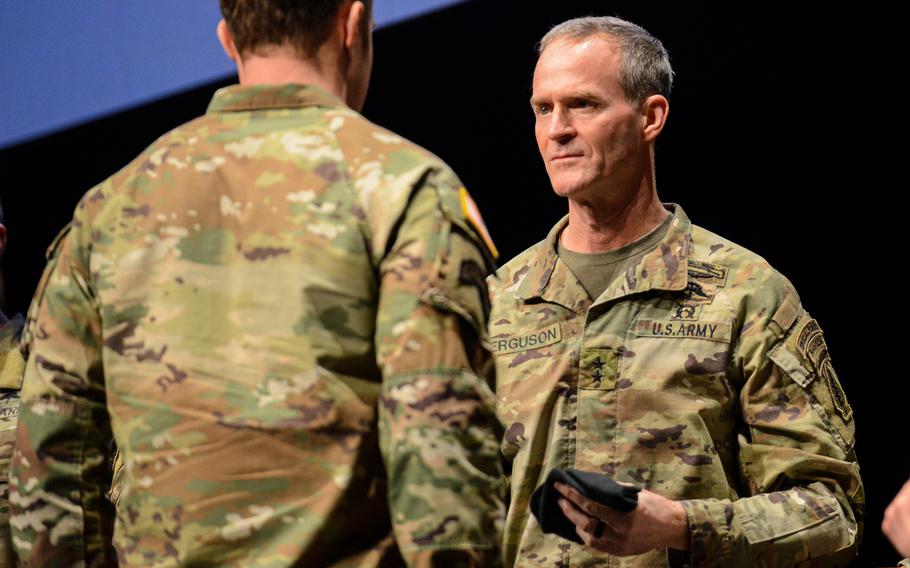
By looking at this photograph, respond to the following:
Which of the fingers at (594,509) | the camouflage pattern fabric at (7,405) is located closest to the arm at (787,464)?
the fingers at (594,509)

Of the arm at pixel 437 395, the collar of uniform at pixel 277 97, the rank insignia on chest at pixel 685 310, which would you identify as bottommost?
the rank insignia on chest at pixel 685 310

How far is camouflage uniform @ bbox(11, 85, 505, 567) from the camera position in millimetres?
1210

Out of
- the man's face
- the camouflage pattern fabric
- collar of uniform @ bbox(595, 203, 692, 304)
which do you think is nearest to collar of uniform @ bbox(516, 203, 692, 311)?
collar of uniform @ bbox(595, 203, 692, 304)

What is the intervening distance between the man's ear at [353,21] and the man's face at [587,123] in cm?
87

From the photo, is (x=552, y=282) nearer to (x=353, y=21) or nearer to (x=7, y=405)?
(x=353, y=21)

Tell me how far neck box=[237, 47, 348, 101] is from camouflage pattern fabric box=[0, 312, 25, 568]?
3.11 feet

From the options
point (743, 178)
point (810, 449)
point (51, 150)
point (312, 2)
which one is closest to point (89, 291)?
point (312, 2)

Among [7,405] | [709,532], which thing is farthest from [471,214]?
[7,405]

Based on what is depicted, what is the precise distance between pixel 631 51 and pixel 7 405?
135 cm

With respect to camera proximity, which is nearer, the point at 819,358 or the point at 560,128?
the point at 819,358

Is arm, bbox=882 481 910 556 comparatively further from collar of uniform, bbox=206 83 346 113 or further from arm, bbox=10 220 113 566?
arm, bbox=10 220 113 566

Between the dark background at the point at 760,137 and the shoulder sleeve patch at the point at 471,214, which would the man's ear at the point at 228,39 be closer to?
the shoulder sleeve patch at the point at 471,214

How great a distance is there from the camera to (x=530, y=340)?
2160 mm

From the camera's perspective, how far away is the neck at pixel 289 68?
136 cm
